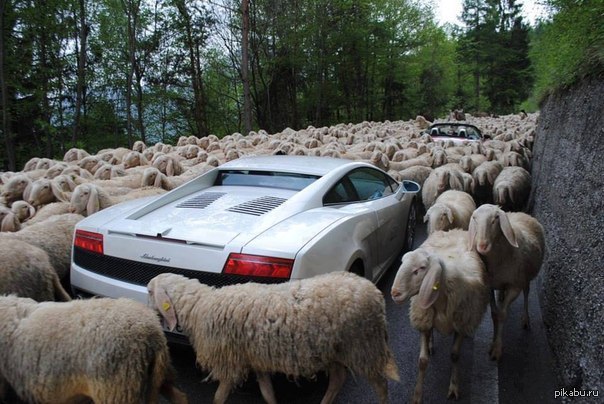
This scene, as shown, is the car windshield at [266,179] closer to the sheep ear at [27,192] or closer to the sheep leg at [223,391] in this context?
→ the sheep leg at [223,391]

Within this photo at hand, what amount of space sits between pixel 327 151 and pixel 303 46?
2285cm

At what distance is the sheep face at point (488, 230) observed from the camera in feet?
12.3

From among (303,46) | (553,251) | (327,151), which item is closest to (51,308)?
(553,251)

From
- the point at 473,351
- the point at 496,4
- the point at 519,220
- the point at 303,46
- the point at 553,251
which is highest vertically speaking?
the point at 496,4

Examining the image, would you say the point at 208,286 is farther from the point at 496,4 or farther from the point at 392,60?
the point at 496,4

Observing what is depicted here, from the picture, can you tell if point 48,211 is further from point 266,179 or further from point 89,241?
point 266,179

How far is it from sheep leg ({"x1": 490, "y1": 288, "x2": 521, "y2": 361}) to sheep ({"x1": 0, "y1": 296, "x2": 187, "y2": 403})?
291 cm

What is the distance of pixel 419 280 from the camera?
3.15 meters

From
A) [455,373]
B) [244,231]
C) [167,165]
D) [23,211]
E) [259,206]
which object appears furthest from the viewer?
[167,165]

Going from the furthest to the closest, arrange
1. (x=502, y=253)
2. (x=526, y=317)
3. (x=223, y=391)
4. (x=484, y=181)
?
(x=484, y=181) → (x=526, y=317) → (x=502, y=253) → (x=223, y=391)

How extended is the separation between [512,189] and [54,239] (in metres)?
7.34

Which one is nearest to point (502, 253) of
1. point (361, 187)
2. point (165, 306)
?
point (361, 187)

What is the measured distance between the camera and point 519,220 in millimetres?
4641

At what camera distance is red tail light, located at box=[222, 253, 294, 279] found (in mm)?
3031
